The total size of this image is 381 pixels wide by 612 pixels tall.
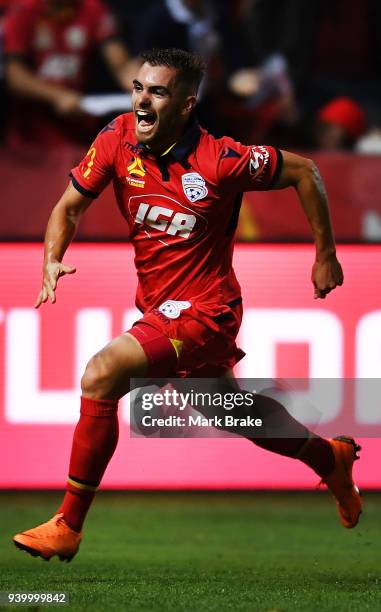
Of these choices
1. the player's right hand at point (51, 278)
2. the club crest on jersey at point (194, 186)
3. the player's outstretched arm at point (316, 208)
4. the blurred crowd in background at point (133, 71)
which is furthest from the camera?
the blurred crowd in background at point (133, 71)

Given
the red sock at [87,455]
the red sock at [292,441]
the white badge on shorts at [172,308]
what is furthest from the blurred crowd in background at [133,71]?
the red sock at [87,455]

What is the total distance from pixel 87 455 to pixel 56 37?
4429 mm

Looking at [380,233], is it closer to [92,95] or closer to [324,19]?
[92,95]

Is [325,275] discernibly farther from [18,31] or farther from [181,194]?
[18,31]

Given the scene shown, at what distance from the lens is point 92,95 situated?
9695 millimetres

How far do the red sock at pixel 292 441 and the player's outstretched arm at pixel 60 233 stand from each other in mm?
1144

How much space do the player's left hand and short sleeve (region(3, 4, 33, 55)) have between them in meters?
3.97

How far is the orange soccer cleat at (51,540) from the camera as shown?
17.1ft

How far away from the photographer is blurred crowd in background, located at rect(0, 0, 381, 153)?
356 inches

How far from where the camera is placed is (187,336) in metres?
5.46

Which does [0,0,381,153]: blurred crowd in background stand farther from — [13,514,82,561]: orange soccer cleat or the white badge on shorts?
[13,514,82,561]: orange soccer cleat

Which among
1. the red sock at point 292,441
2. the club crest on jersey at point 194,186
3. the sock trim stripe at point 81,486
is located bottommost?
the sock trim stripe at point 81,486

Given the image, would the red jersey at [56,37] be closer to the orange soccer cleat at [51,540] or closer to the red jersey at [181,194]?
the red jersey at [181,194]

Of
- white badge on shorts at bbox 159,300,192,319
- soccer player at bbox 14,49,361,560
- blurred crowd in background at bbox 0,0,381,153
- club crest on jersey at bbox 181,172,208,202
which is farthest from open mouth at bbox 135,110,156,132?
blurred crowd in background at bbox 0,0,381,153
